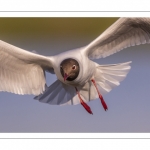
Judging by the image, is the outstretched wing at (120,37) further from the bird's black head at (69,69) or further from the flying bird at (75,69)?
the bird's black head at (69,69)

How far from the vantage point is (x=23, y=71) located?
10.9ft

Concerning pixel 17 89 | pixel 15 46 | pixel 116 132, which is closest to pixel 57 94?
pixel 17 89

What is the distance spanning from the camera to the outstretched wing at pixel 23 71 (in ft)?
10.3

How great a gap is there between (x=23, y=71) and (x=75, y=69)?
56 centimetres

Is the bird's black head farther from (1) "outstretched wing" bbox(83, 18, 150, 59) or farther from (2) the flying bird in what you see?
(1) "outstretched wing" bbox(83, 18, 150, 59)

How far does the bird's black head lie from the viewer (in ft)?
9.63

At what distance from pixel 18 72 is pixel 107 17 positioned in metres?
0.93

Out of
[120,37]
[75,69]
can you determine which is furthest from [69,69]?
[120,37]

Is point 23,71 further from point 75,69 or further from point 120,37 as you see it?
point 120,37

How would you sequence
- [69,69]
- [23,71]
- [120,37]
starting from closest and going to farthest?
[69,69] → [120,37] → [23,71]

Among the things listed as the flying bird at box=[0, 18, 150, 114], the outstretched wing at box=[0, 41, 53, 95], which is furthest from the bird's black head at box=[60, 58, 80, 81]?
the outstretched wing at box=[0, 41, 53, 95]

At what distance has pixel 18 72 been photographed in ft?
10.9

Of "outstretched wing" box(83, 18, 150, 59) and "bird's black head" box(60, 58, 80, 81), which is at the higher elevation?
"outstretched wing" box(83, 18, 150, 59)
